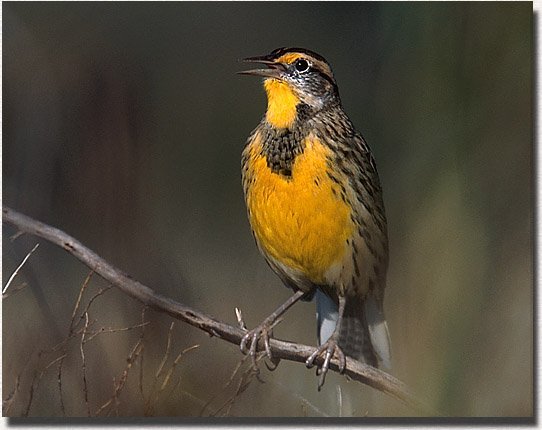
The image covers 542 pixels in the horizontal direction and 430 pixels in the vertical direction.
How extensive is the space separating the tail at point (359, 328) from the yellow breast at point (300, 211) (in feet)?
0.54

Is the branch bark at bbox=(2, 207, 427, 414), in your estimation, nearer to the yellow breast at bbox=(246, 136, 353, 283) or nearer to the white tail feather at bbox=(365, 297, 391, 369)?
the white tail feather at bbox=(365, 297, 391, 369)

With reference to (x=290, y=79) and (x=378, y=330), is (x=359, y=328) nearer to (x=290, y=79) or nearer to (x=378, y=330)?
(x=378, y=330)

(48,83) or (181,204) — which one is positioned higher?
(48,83)

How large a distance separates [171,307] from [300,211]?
0.45 m

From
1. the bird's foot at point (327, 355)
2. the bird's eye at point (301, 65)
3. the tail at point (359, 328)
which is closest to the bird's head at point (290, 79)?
the bird's eye at point (301, 65)

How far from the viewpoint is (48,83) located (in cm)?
233

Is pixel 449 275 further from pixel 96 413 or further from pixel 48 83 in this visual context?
pixel 48 83

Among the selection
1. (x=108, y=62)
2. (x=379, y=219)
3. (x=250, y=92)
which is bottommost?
(x=379, y=219)

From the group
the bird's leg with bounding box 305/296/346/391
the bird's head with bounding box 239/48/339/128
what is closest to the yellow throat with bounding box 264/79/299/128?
the bird's head with bounding box 239/48/339/128

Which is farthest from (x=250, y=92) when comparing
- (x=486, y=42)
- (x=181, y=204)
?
(x=486, y=42)

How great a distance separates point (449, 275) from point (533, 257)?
9.9 inches

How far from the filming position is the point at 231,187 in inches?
92.0

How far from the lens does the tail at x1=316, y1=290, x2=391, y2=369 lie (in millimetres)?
2311

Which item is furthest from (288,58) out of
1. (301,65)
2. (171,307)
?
(171,307)
